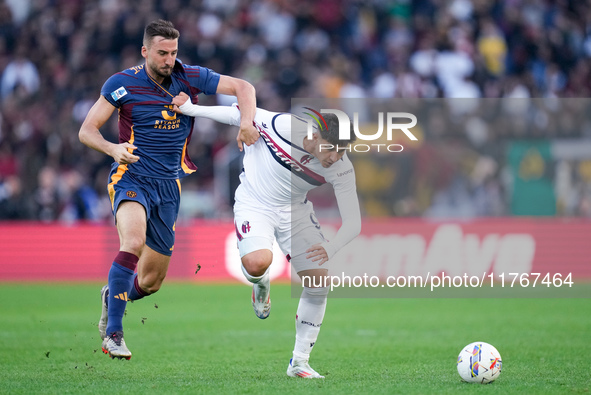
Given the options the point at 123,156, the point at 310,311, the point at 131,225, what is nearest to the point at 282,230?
the point at 310,311

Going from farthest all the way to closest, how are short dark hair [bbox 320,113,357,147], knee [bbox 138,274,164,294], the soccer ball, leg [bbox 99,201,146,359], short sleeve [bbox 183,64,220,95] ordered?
knee [bbox 138,274,164,294]
short sleeve [bbox 183,64,220,95]
short dark hair [bbox 320,113,357,147]
leg [bbox 99,201,146,359]
the soccer ball

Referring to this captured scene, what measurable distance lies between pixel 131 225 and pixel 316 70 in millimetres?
12943

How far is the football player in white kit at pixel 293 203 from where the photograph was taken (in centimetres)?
738

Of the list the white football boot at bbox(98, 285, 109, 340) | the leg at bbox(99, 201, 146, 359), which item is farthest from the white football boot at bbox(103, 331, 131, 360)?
the white football boot at bbox(98, 285, 109, 340)

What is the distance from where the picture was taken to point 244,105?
7.64 meters

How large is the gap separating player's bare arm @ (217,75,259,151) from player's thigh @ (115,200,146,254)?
1078 mm

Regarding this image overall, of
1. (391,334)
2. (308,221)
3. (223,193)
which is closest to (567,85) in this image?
(223,193)

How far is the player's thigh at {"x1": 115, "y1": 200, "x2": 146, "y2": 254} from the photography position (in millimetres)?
7188

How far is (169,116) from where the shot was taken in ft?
25.4

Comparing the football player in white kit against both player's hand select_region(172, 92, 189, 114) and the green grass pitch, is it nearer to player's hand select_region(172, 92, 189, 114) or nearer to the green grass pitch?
player's hand select_region(172, 92, 189, 114)

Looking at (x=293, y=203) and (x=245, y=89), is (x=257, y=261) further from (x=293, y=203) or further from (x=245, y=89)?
(x=245, y=89)

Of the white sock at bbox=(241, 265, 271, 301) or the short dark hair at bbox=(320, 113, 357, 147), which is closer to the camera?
the short dark hair at bbox=(320, 113, 357, 147)

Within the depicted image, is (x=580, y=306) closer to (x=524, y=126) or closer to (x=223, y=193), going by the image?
(x=524, y=126)

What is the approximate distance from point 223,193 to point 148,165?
9.46 m
